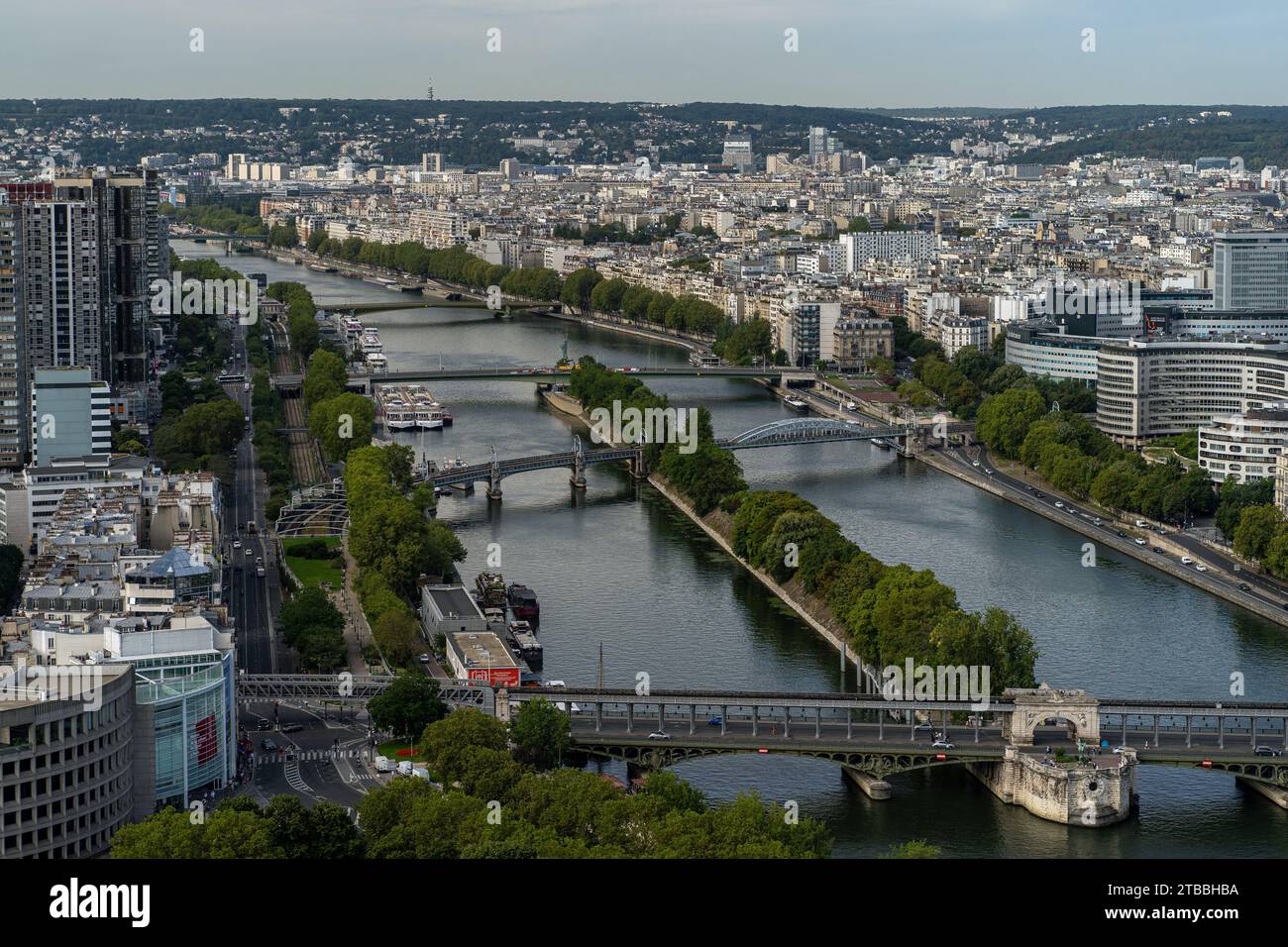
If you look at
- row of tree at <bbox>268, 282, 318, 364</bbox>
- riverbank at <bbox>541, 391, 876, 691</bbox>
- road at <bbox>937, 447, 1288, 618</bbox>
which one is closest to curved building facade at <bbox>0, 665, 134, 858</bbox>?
riverbank at <bbox>541, 391, 876, 691</bbox>

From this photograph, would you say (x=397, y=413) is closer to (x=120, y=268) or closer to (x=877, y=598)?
(x=120, y=268)

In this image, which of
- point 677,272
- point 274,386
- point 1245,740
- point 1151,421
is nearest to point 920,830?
point 1245,740

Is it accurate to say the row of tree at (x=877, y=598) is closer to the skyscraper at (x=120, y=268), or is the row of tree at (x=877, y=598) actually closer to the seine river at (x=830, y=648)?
the seine river at (x=830, y=648)

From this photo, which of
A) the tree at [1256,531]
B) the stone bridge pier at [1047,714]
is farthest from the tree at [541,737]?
the tree at [1256,531]

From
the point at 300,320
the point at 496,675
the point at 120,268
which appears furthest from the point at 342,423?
the point at 300,320

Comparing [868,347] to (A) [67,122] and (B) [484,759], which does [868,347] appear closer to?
(B) [484,759]

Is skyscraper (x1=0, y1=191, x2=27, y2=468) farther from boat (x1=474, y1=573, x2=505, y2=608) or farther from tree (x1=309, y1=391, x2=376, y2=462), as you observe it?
boat (x1=474, y1=573, x2=505, y2=608)
